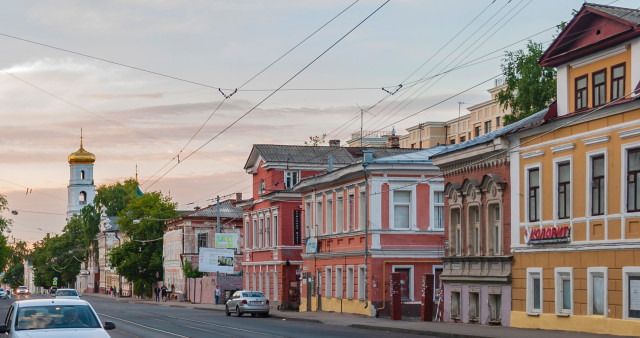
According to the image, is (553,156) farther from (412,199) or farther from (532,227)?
(412,199)

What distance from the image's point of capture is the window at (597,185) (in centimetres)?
3077

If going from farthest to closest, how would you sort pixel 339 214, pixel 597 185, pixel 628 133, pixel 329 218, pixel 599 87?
1. pixel 329 218
2. pixel 339 214
3. pixel 599 87
4. pixel 597 185
5. pixel 628 133

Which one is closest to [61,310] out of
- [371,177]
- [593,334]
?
[593,334]

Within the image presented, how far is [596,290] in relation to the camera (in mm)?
30781

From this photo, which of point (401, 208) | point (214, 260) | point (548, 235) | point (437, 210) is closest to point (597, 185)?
point (548, 235)

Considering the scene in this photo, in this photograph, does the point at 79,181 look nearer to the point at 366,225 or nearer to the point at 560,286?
the point at 366,225

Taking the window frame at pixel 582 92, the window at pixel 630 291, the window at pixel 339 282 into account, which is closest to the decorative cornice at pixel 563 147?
the window frame at pixel 582 92

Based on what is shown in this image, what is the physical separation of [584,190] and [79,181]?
155622 mm

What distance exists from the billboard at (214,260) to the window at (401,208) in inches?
1188

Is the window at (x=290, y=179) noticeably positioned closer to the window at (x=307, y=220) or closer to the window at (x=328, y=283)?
the window at (x=307, y=220)

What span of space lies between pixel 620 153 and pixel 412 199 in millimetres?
19861

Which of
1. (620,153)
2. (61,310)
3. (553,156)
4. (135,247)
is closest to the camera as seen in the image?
(61,310)

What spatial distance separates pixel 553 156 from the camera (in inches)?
A: 1312

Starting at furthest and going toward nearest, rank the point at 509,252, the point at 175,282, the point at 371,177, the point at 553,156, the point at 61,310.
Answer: the point at 175,282, the point at 371,177, the point at 509,252, the point at 553,156, the point at 61,310
